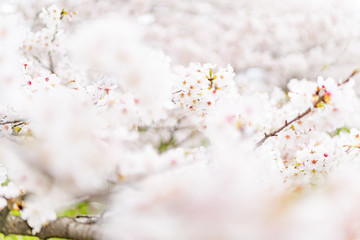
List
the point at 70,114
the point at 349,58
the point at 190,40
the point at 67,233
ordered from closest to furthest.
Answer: the point at 70,114, the point at 67,233, the point at 349,58, the point at 190,40

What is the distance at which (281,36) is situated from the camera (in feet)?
24.0

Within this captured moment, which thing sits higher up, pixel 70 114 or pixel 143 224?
pixel 70 114

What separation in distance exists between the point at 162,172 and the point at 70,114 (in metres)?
0.30

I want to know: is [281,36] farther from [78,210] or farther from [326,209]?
[326,209]

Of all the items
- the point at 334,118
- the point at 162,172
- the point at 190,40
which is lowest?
the point at 162,172

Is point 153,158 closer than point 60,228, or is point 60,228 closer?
point 153,158

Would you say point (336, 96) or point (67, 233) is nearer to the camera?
point (67, 233)

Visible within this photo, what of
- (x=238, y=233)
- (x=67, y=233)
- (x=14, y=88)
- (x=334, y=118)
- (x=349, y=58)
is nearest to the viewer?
(x=238, y=233)

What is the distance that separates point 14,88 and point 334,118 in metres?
1.45

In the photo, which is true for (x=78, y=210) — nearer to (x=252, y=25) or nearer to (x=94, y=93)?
(x=94, y=93)

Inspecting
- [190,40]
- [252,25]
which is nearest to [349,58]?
[252,25]

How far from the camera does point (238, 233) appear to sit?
2.35 feet

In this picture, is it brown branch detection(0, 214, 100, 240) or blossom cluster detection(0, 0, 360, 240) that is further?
brown branch detection(0, 214, 100, 240)

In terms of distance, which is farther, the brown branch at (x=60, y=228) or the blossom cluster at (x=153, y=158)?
the brown branch at (x=60, y=228)
